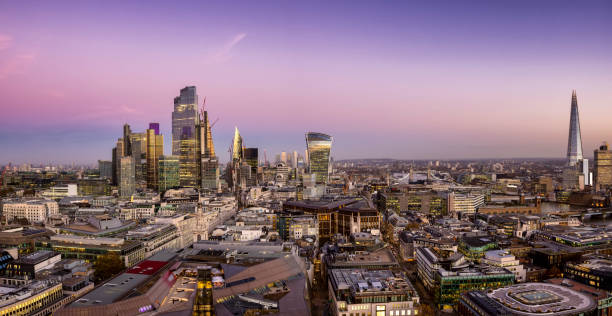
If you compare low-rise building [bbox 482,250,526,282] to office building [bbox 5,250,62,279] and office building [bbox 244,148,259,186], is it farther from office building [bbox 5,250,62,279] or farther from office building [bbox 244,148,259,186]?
office building [bbox 244,148,259,186]

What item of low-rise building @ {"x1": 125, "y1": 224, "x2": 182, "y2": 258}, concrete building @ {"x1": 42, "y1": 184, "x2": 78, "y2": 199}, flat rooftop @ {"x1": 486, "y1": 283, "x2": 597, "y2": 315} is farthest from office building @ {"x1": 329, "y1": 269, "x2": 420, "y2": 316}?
concrete building @ {"x1": 42, "y1": 184, "x2": 78, "y2": 199}

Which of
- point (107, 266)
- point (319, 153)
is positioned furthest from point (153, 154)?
point (107, 266)

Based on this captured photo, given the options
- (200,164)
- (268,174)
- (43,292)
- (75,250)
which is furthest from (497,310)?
(268,174)

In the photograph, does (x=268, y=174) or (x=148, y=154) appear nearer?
(x=148, y=154)

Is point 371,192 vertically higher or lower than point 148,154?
lower

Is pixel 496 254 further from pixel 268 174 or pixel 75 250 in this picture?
pixel 268 174

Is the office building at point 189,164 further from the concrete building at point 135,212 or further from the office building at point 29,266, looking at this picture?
the office building at point 29,266
